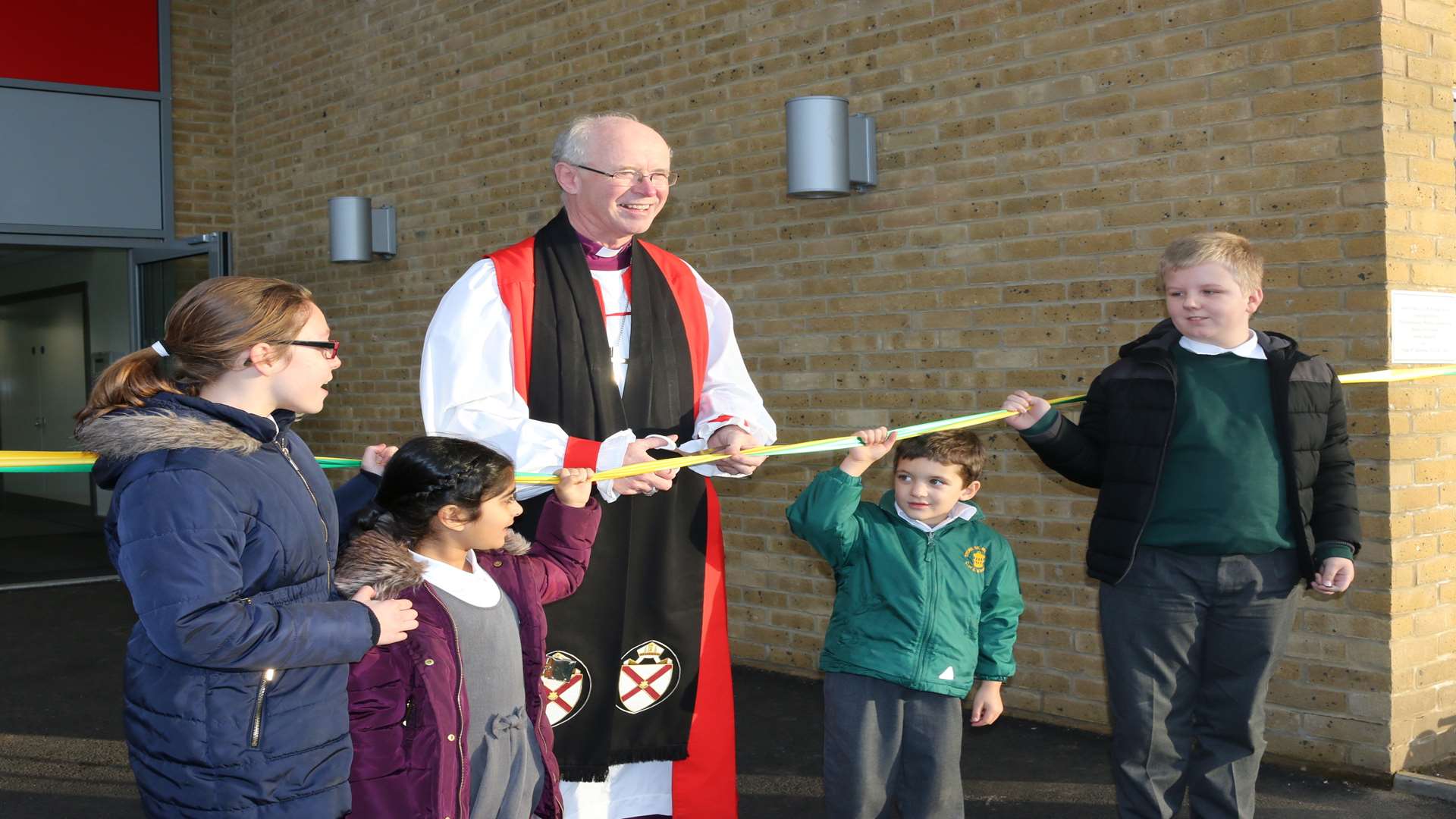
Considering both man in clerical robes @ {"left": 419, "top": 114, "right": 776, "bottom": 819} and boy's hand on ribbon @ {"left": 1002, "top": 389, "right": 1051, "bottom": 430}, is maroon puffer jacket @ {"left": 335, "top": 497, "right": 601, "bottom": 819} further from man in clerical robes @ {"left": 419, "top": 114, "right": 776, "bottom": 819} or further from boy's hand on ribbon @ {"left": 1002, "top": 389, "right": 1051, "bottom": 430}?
boy's hand on ribbon @ {"left": 1002, "top": 389, "right": 1051, "bottom": 430}

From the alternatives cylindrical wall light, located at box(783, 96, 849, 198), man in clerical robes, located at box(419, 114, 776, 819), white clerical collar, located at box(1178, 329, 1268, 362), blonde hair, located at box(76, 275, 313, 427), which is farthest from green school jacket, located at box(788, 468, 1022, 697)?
cylindrical wall light, located at box(783, 96, 849, 198)

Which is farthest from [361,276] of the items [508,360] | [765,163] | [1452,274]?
[1452,274]

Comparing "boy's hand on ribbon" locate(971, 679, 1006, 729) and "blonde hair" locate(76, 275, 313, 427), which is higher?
"blonde hair" locate(76, 275, 313, 427)

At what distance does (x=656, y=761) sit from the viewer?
345 cm

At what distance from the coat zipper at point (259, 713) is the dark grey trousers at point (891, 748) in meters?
1.41

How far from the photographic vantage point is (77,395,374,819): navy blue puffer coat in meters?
2.14

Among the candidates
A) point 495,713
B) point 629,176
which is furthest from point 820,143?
point 495,713

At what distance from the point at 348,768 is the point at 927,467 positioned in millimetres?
1527

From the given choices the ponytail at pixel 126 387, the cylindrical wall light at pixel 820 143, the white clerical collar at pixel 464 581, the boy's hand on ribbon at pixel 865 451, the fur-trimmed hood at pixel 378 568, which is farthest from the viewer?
the cylindrical wall light at pixel 820 143

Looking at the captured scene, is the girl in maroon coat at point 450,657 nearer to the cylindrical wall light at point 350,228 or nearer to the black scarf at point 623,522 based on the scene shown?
the black scarf at point 623,522

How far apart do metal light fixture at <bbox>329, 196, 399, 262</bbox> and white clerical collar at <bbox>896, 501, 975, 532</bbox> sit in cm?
564

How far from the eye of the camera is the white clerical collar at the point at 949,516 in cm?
330

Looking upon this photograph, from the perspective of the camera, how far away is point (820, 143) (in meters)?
5.52

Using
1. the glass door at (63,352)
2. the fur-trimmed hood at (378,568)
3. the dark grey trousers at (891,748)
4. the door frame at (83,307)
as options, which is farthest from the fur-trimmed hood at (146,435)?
the door frame at (83,307)
